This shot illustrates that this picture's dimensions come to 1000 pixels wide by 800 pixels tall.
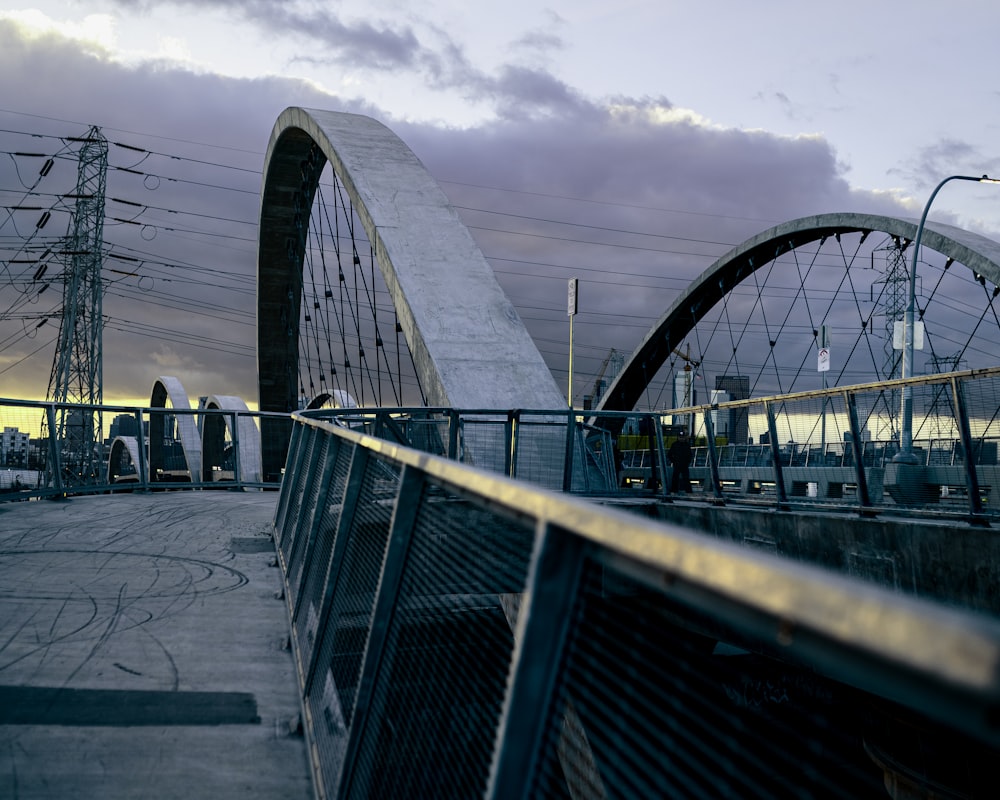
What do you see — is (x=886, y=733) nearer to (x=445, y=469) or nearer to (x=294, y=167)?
(x=445, y=469)

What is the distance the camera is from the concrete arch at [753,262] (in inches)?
995

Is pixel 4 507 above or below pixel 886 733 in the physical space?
above

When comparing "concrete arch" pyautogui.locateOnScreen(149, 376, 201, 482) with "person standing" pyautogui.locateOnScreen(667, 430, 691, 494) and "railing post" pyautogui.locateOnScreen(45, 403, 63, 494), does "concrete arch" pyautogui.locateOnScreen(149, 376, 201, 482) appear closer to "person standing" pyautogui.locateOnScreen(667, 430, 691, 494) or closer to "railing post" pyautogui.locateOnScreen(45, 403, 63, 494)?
"railing post" pyautogui.locateOnScreen(45, 403, 63, 494)

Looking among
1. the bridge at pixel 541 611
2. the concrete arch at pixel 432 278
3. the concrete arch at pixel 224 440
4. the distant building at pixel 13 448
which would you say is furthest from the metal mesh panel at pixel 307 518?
the concrete arch at pixel 224 440

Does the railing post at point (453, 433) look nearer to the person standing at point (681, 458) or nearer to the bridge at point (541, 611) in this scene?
the bridge at point (541, 611)

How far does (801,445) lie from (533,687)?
13.4 metres

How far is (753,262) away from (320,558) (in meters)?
34.5

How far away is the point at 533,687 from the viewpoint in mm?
1433

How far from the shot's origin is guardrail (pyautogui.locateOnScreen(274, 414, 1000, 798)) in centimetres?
78

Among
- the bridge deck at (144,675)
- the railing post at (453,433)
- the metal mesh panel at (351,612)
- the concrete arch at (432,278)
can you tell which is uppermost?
the concrete arch at (432,278)

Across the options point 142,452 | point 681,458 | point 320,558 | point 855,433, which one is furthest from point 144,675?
point 142,452

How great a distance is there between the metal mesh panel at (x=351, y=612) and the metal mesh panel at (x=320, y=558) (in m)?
0.70

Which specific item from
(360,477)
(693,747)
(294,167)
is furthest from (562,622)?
(294,167)

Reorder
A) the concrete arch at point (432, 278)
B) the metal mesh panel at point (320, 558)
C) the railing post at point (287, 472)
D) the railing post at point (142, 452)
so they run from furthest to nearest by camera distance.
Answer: the railing post at point (142, 452)
the concrete arch at point (432, 278)
the railing post at point (287, 472)
the metal mesh panel at point (320, 558)
